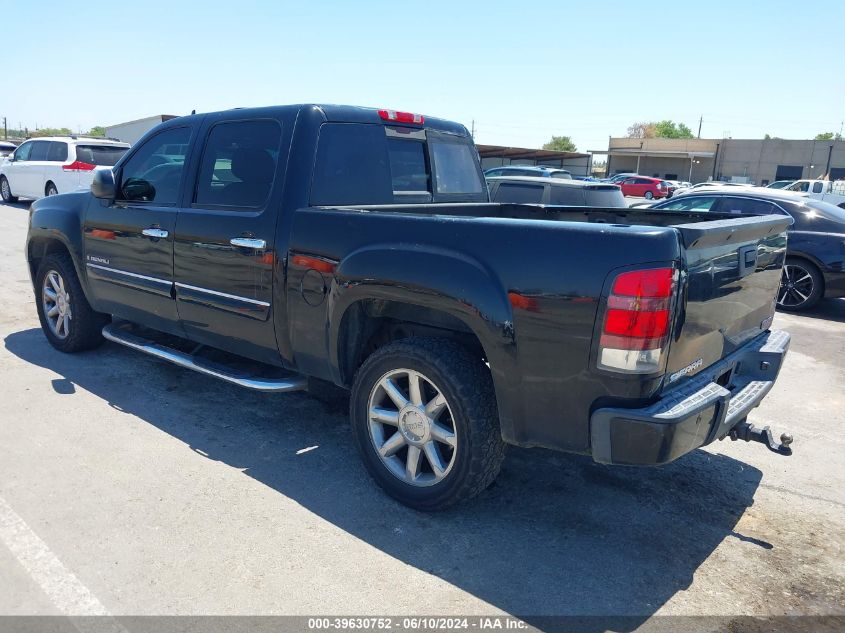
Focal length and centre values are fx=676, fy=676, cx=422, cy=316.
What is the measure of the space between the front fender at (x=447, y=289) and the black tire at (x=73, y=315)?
→ 319 centimetres

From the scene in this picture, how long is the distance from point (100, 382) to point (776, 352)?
15.4 feet

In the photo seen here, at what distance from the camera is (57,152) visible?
16531mm

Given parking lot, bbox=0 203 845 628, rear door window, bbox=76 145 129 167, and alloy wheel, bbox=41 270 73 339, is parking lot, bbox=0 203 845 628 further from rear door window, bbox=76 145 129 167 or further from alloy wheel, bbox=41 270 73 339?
rear door window, bbox=76 145 129 167

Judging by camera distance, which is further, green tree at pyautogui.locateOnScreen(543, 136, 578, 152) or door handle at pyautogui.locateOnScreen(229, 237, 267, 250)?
green tree at pyautogui.locateOnScreen(543, 136, 578, 152)

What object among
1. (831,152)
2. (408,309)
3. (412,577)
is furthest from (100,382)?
(831,152)

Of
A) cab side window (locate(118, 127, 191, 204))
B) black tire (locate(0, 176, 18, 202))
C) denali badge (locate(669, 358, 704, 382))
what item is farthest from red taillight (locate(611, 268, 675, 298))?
black tire (locate(0, 176, 18, 202))

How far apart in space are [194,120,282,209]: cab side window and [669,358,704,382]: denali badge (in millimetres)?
2485

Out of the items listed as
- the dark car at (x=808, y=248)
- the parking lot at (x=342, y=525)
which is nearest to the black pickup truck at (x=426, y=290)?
the parking lot at (x=342, y=525)

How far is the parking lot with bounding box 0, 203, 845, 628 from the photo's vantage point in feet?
9.27

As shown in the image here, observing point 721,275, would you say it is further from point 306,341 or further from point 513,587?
point 306,341

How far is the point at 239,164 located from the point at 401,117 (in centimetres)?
111

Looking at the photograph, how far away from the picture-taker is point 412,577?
295cm

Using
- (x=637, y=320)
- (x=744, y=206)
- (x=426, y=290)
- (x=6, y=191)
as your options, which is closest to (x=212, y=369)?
(x=426, y=290)

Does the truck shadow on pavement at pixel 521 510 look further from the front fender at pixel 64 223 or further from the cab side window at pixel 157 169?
the cab side window at pixel 157 169
